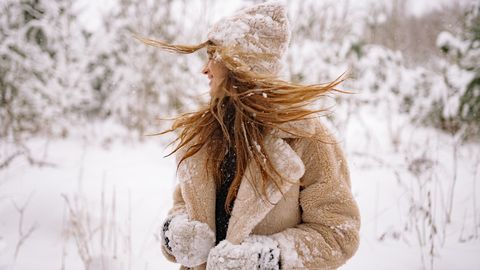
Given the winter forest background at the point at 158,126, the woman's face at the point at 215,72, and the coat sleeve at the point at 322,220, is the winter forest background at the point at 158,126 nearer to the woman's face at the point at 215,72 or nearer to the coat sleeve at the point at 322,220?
the woman's face at the point at 215,72

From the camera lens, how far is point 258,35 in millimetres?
1203

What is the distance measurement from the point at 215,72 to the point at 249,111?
0.73 feet

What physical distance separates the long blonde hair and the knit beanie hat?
18mm

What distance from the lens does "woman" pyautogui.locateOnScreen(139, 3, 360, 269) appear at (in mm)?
1105

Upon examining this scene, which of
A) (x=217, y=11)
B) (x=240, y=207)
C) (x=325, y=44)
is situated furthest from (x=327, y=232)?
(x=217, y=11)

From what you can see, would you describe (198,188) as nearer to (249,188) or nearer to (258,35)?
(249,188)

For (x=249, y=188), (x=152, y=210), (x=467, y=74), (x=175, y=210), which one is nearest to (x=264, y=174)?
(x=249, y=188)

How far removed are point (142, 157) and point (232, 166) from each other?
532cm

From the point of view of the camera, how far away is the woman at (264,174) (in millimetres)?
1105

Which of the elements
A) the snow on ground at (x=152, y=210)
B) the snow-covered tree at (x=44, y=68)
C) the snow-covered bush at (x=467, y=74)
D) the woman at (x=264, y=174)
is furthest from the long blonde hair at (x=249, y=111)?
the snow-covered tree at (x=44, y=68)

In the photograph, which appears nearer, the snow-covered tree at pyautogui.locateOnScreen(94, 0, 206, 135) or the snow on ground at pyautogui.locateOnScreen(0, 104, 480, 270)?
the snow on ground at pyautogui.locateOnScreen(0, 104, 480, 270)

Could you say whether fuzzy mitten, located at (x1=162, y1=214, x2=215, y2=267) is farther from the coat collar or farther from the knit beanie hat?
the knit beanie hat

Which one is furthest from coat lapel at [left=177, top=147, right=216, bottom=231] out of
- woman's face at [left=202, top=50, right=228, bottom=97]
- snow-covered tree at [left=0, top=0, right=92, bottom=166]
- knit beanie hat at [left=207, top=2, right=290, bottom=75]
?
snow-covered tree at [left=0, top=0, right=92, bottom=166]

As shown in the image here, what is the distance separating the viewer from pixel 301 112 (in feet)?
3.87
